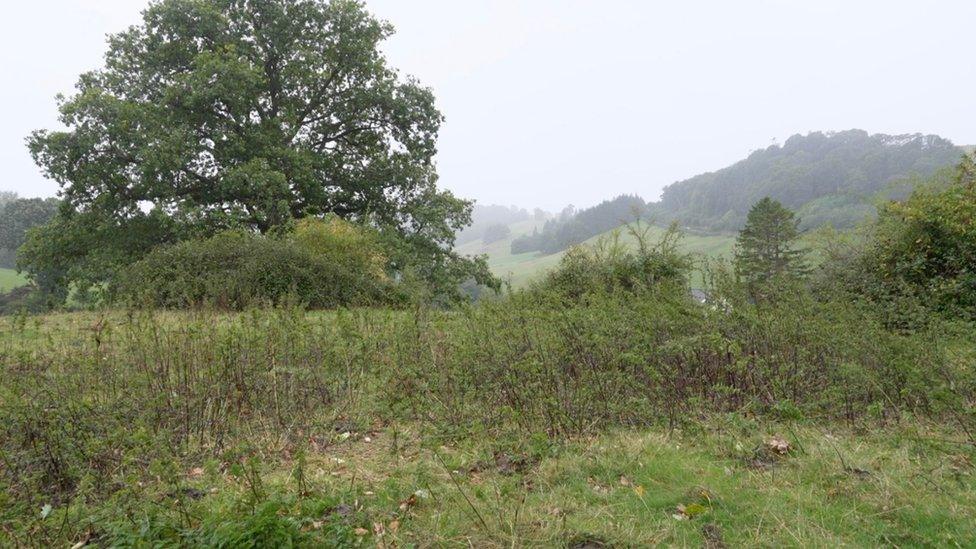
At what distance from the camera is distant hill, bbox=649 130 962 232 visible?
7075cm

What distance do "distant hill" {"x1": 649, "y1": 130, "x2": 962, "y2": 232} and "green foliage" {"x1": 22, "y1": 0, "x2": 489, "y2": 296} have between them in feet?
186

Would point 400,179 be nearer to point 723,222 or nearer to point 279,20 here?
point 279,20

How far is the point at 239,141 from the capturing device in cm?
1784

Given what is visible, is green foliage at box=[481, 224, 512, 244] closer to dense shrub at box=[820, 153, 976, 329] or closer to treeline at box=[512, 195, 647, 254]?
treeline at box=[512, 195, 647, 254]

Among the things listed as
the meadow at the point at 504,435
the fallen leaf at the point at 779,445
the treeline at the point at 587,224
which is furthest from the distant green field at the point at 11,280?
the treeline at the point at 587,224

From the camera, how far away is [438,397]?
18.5 feet

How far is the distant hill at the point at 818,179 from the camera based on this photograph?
70.8 meters

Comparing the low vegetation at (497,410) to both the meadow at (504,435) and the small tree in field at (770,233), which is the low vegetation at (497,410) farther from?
the small tree in field at (770,233)

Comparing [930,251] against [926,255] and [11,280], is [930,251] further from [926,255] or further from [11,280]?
[11,280]

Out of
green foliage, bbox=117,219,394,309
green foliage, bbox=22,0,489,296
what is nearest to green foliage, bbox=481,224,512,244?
green foliage, bbox=22,0,489,296

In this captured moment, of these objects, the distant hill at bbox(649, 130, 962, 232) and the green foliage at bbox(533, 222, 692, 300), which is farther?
the distant hill at bbox(649, 130, 962, 232)

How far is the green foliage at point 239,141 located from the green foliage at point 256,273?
2.12 m

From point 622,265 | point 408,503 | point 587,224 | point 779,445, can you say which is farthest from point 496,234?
point 408,503

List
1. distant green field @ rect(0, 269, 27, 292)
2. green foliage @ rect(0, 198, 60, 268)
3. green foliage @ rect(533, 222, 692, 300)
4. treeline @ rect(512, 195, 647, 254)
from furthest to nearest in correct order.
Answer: treeline @ rect(512, 195, 647, 254) → green foliage @ rect(0, 198, 60, 268) → distant green field @ rect(0, 269, 27, 292) → green foliage @ rect(533, 222, 692, 300)
